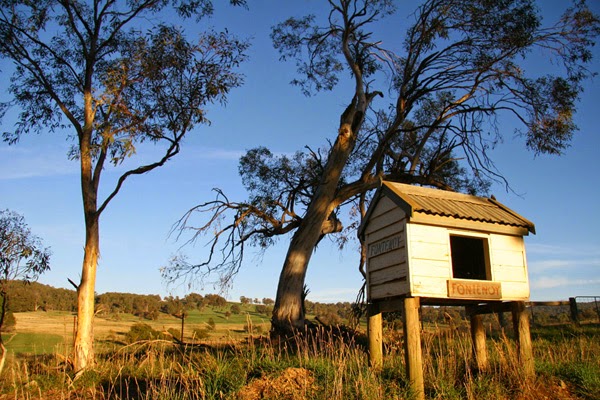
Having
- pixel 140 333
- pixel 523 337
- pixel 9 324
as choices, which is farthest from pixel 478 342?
pixel 9 324

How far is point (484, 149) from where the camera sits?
45.1 ft

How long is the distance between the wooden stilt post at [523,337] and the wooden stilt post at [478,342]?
2.03 ft

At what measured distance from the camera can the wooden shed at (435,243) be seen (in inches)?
240

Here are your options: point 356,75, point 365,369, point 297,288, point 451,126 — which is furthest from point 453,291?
point 356,75

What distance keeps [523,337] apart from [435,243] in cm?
190

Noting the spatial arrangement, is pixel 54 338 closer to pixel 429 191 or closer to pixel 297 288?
pixel 297 288

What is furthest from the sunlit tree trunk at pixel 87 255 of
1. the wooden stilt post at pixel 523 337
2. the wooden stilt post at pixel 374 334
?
the wooden stilt post at pixel 523 337

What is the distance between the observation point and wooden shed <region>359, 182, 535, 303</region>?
6.10 metres

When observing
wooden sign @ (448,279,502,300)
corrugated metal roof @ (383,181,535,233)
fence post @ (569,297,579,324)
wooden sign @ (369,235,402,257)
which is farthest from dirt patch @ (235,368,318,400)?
fence post @ (569,297,579,324)

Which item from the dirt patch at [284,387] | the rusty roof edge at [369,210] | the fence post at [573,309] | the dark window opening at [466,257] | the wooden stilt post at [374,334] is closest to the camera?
the dirt patch at [284,387]

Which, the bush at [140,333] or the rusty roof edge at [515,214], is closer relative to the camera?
the rusty roof edge at [515,214]

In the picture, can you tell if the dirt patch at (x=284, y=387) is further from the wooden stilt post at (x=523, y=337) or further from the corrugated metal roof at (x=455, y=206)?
the wooden stilt post at (x=523, y=337)

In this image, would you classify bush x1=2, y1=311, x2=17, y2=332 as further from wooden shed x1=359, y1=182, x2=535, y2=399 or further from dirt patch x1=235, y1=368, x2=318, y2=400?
wooden shed x1=359, y1=182, x2=535, y2=399

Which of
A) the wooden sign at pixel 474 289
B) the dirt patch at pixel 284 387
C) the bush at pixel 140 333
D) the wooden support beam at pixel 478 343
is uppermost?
the wooden sign at pixel 474 289
